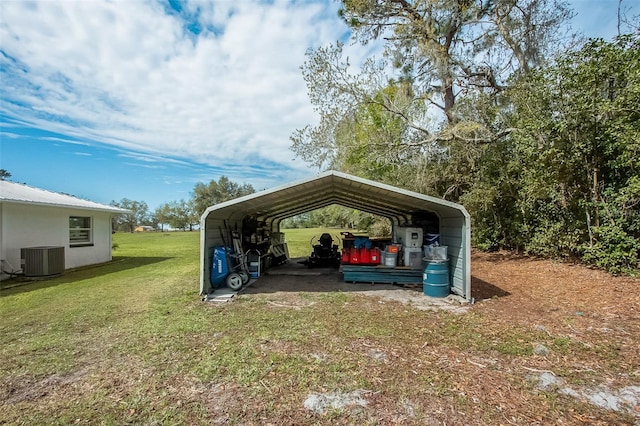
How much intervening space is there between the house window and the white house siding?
14cm

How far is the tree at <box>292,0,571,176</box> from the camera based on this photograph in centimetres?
1075

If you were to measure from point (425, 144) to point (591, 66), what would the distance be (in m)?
5.42

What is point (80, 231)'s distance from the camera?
10977mm

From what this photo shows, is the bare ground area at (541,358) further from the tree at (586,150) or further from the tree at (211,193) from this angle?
the tree at (211,193)

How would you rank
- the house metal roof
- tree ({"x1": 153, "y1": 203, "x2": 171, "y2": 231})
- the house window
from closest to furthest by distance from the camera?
the house metal roof, the house window, tree ({"x1": 153, "y1": 203, "x2": 171, "y2": 231})

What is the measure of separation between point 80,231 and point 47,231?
1.45 m

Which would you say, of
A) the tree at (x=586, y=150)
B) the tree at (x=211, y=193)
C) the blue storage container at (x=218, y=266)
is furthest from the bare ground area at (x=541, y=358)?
the tree at (x=211, y=193)

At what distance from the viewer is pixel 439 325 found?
468 cm

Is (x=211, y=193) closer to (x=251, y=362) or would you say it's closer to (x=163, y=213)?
(x=163, y=213)

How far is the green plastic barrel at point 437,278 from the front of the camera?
626cm

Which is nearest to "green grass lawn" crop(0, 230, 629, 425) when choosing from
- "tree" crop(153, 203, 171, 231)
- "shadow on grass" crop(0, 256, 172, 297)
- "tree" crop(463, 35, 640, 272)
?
"shadow on grass" crop(0, 256, 172, 297)

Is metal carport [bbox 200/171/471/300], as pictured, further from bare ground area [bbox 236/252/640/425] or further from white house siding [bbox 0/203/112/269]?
white house siding [bbox 0/203/112/269]

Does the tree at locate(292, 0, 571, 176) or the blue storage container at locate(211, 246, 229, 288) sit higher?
the tree at locate(292, 0, 571, 176)

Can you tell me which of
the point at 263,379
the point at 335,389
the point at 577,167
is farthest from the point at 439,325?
the point at 577,167
